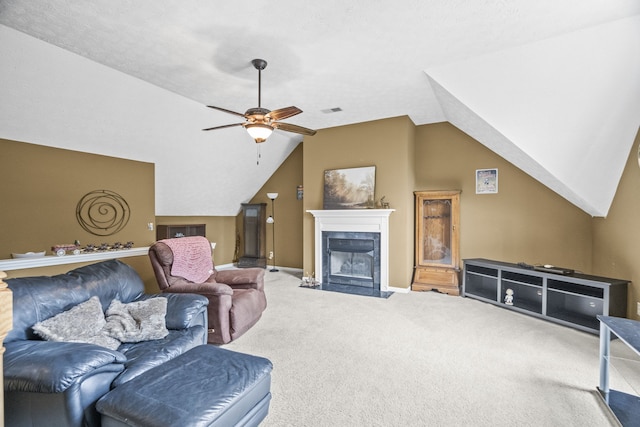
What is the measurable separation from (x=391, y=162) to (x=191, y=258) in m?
3.53

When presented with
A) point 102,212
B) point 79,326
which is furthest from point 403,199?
point 102,212

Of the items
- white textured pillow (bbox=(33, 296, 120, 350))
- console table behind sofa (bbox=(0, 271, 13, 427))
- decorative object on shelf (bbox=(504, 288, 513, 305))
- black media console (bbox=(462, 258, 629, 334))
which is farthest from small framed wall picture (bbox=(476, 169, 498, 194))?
console table behind sofa (bbox=(0, 271, 13, 427))

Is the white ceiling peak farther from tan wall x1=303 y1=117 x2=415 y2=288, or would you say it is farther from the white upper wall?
the white upper wall

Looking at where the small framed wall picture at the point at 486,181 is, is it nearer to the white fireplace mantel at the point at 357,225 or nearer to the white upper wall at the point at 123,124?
the white fireplace mantel at the point at 357,225

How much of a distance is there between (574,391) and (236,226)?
23.2 feet

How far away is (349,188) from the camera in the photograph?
18.1 ft

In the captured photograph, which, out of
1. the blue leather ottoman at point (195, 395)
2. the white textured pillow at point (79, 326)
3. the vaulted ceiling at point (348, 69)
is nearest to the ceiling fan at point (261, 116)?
the vaulted ceiling at point (348, 69)

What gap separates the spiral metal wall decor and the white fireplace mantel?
10.9 ft

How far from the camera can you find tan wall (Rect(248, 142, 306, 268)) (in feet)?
23.1

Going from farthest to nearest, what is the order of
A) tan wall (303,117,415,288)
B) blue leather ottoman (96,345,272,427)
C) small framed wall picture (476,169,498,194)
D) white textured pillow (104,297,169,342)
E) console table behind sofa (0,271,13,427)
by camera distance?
tan wall (303,117,415,288) → small framed wall picture (476,169,498,194) → white textured pillow (104,297,169,342) → blue leather ottoman (96,345,272,427) → console table behind sofa (0,271,13,427)

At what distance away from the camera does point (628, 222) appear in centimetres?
322

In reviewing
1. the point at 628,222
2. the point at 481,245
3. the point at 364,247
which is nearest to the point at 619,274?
the point at 628,222

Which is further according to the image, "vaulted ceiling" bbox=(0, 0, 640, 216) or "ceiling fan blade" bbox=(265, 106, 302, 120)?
"ceiling fan blade" bbox=(265, 106, 302, 120)

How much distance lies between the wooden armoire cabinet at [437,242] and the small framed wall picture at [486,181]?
0.47 meters
